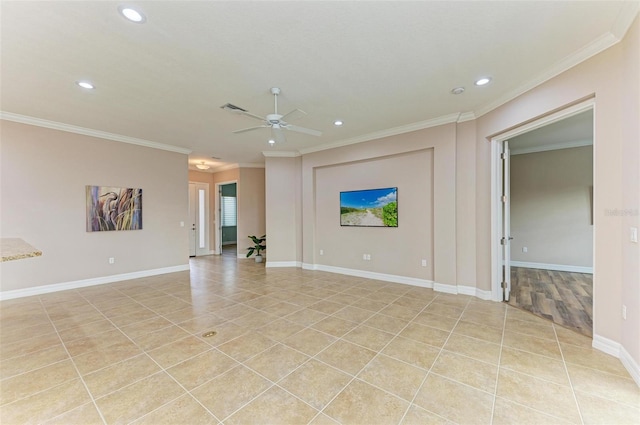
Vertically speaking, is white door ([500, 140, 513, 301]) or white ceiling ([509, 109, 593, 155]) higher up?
white ceiling ([509, 109, 593, 155])

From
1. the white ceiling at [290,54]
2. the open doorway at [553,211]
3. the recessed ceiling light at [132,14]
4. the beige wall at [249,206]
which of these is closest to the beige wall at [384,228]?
the white ceiling at [290,54]

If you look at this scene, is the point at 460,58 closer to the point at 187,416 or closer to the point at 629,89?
the point at 629,89

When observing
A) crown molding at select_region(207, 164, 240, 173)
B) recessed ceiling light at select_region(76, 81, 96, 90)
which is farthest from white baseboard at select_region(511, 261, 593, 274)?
recessed ceiling light at select_region(76, 81, 96, 90)

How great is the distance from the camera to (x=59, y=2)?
197 centimetres

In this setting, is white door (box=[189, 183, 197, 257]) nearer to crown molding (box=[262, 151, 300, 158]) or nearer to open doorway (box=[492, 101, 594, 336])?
crown molding (box=[262, 151, 300, 158])

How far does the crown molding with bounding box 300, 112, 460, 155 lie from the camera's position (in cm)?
433

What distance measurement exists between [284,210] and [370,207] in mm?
2287

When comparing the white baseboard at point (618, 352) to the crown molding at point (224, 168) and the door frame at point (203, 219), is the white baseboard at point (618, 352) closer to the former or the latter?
the crown molding at point (224, 168)

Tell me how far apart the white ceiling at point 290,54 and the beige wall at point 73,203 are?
627mm

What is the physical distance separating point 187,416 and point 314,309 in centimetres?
210

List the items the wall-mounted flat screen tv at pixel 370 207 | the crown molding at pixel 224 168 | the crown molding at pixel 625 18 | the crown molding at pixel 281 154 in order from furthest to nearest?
1. the crown molding at pixel 224 168
2. the crown molding at pixel 281 154
3. the wall-mounted flat screen tv at pixel 370 207
4. the crown molding at pixel 625 18

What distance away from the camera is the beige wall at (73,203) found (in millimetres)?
4230

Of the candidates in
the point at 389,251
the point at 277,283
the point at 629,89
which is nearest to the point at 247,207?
the point at 277,283

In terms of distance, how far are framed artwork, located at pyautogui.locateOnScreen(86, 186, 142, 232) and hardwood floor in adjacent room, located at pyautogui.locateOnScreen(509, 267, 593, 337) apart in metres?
6.96
